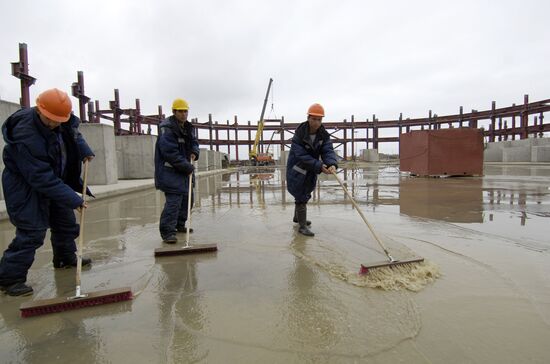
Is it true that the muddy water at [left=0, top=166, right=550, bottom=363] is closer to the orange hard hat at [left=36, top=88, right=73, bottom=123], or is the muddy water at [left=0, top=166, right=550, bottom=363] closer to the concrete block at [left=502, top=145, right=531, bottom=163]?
the orange hard hat at [left=36, top=88, right=73, bottom=123]

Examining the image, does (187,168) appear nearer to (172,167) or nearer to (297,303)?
(172,167)

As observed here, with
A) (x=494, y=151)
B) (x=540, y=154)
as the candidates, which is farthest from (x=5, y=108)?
(x=494, y=151)

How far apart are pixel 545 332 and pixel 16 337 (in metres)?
2.86

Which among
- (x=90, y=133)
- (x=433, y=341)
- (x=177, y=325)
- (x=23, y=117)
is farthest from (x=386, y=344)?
(x=90, y=133)

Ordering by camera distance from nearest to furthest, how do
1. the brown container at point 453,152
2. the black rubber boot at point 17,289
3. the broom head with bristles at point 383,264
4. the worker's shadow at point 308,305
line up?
the worker's shadow at point 308,305 → the black rubber boot at point 17,289 → the broom head with bristles at point 383,264 → the brown container at point 453,152

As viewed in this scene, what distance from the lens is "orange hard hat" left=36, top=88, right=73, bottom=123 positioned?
2298 mm

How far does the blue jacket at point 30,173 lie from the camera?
7.48 feet

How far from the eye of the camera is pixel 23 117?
234 centimetres

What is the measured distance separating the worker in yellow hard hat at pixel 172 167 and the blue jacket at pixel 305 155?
1.27 m

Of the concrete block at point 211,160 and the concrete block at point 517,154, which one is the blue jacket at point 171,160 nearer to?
the concrete block at point 211,160

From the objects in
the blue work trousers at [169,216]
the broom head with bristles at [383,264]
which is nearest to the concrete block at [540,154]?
the broom head with bristles at [383,264]

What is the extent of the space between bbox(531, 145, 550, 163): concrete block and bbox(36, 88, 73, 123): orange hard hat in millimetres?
28807

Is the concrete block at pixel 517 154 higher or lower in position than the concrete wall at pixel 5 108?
lower

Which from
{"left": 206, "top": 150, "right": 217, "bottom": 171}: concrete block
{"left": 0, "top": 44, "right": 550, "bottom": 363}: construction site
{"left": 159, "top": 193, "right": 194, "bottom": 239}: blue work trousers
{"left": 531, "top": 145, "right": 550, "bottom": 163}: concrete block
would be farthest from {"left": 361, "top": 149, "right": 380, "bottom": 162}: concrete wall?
{"left": 159, "top": 193, "right": 194, "bottom": 239}: blue work trousers
